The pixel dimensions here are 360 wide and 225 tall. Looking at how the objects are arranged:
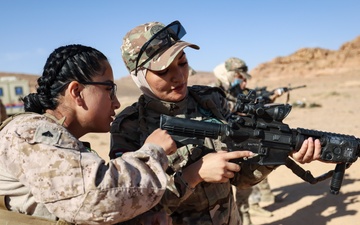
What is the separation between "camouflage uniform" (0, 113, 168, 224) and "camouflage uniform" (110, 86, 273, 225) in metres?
0.63

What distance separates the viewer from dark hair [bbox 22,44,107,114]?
66.6 inches

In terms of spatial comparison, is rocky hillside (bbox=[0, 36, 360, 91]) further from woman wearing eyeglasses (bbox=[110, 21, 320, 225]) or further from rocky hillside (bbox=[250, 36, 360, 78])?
woman wearing eyeglasses (bbox=[110, 21, 320, 225])

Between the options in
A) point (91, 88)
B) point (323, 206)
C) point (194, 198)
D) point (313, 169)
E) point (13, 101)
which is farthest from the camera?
point (13, 101)

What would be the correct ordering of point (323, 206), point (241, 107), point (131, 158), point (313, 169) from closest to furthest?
point (131, 158)
point (241, 107)
point (323, 206)
point (313, 169)

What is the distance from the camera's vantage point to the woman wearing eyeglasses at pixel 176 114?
216 cm

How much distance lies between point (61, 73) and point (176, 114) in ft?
2.80

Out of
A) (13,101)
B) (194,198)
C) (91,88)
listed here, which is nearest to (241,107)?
(194,198)

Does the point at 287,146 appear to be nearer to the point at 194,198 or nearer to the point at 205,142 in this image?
the point at 205,142

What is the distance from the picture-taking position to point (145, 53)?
225 cm

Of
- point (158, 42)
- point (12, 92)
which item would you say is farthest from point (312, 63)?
point (158, 42)

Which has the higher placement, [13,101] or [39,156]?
[39,156]

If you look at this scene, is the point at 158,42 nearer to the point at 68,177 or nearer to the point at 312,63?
the point at 68,177

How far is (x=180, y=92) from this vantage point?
7.58 feet

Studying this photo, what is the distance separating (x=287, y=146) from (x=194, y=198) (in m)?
0.61
